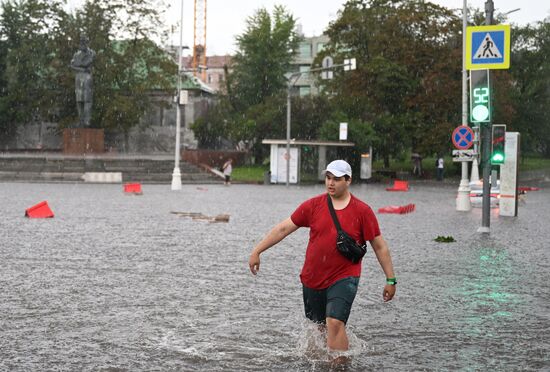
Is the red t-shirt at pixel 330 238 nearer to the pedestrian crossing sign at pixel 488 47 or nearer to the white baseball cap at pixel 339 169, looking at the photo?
→ the white baseball cap at pixel 339 169

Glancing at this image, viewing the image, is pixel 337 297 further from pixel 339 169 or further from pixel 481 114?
pixel 481 114

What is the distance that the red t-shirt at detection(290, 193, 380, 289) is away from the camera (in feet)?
20.3

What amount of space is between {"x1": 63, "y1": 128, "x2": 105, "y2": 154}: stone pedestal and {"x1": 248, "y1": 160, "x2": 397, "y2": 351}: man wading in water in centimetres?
4722

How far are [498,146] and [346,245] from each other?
1373cm

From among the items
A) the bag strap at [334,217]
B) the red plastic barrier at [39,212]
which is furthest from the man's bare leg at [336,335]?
the red plastic barrier at [39,212]

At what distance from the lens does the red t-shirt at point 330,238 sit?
244 inches

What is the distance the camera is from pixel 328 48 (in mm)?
68562

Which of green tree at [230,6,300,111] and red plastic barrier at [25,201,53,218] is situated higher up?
green tree at [230,6,300,111]

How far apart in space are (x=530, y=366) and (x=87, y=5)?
63.4 meters

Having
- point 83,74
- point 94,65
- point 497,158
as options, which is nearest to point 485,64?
point 497,158

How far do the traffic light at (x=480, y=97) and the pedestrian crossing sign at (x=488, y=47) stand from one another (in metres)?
0.41

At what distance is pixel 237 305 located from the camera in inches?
356

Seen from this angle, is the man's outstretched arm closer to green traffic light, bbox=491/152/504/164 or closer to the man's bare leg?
the man's bare leg

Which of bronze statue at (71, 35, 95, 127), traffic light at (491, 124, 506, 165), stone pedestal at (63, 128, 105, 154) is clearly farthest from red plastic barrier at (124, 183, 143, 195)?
traffic light at (491, 124, 506, 165)
